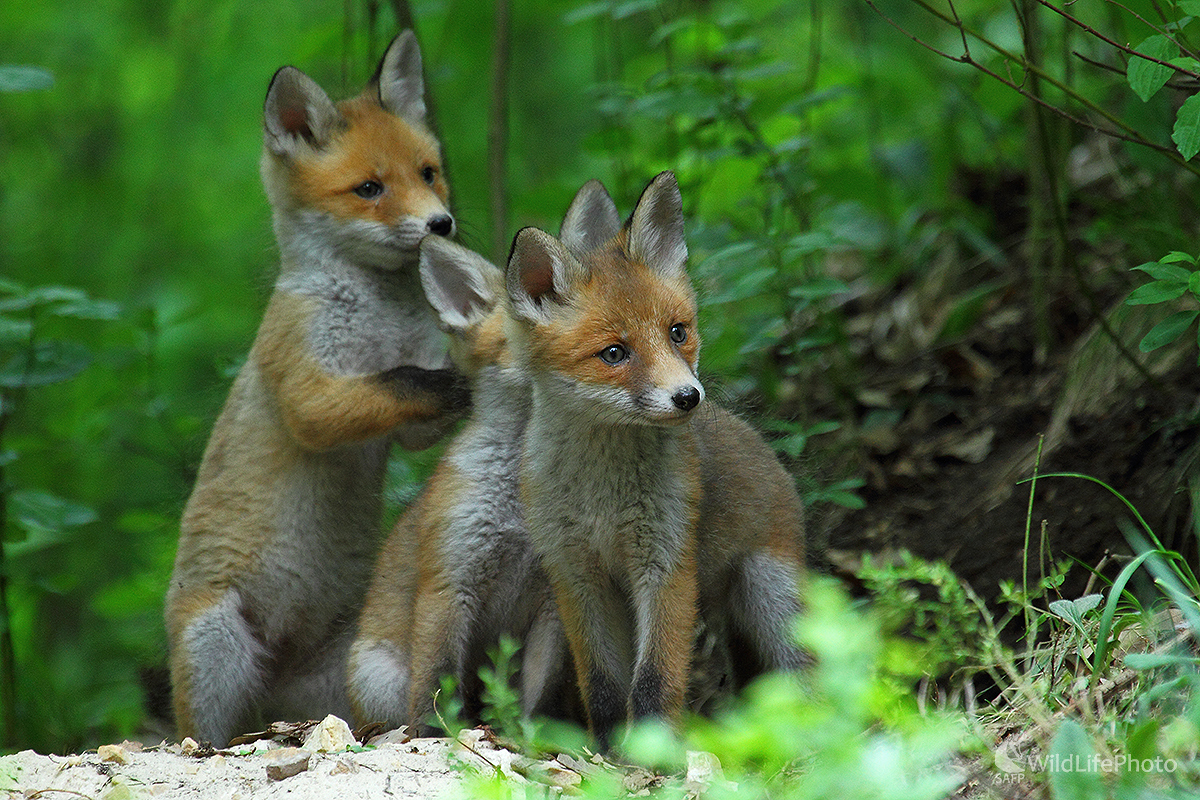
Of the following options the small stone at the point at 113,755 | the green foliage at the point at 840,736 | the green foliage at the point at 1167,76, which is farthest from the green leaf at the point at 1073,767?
the small stone at the point at 113,755

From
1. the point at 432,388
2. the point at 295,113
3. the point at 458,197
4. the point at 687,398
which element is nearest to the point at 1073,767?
the point at 687,398

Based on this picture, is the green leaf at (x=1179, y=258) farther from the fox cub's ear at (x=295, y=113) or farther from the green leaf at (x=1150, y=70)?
the fox cub's ear at (x=295, y=113)

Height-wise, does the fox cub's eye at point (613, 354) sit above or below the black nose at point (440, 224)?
below

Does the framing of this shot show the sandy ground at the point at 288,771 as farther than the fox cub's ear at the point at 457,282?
No

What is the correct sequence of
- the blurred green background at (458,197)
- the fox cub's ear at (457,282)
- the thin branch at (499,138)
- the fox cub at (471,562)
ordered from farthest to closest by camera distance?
the thin branch at (499,138) → the blurred green background at (458,197) → the fox cub's ear at (457,282) → the fox cub at (471,562)

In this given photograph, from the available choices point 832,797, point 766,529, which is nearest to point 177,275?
point 766,529

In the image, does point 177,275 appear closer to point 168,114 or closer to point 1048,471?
point 168,114

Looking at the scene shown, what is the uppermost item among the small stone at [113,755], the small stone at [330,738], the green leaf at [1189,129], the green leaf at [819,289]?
the green leaf at [1189,129]

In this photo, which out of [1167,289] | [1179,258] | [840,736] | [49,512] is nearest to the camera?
[840,736]

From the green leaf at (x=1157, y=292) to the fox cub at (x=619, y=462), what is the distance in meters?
1.60

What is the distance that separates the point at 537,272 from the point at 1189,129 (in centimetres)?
232

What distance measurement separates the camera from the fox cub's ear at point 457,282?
15.8 feet

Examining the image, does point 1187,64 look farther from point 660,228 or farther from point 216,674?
point 216,674

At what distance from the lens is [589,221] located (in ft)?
15.1
